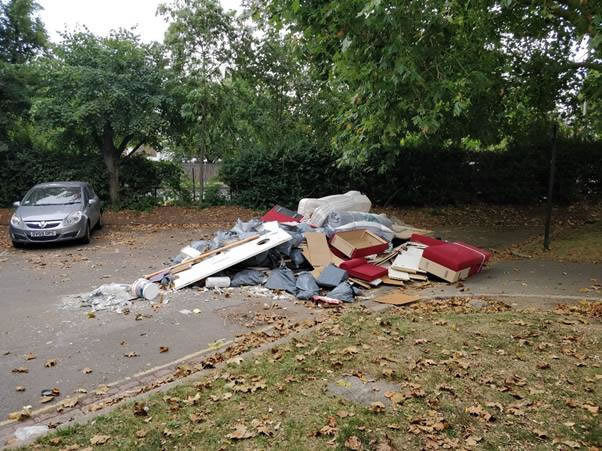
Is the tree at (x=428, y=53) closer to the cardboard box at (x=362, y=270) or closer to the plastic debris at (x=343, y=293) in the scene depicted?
the cardboard box at (x=362, y=270)

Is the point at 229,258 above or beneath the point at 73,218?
beneath

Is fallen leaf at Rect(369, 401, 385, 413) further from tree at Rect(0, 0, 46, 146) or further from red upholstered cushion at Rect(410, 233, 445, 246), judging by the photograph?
tree at Rect(0, 0, 46, 146)

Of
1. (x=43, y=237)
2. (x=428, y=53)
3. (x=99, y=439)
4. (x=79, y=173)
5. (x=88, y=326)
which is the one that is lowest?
(x=88, y=326)

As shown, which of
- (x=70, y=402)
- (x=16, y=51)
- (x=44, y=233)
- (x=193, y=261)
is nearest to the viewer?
(x=70, y=402)

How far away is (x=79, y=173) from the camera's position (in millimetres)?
17031

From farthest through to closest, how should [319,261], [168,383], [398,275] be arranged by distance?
1. [319,261]
2. [398,275]
3. [168,383]

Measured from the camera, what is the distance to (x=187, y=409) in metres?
3.91

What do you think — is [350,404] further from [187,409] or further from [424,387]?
→ [187,409]

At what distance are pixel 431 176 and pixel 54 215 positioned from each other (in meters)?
12.3

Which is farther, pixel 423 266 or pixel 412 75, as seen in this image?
pixel 423 266

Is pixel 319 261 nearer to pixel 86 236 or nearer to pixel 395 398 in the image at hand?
pixel 395 398

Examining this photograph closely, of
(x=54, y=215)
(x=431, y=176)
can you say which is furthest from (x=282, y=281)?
(x=431, y=176)

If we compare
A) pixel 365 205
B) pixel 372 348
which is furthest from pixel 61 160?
pixel 372 348

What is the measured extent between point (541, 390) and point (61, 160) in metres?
17.4
